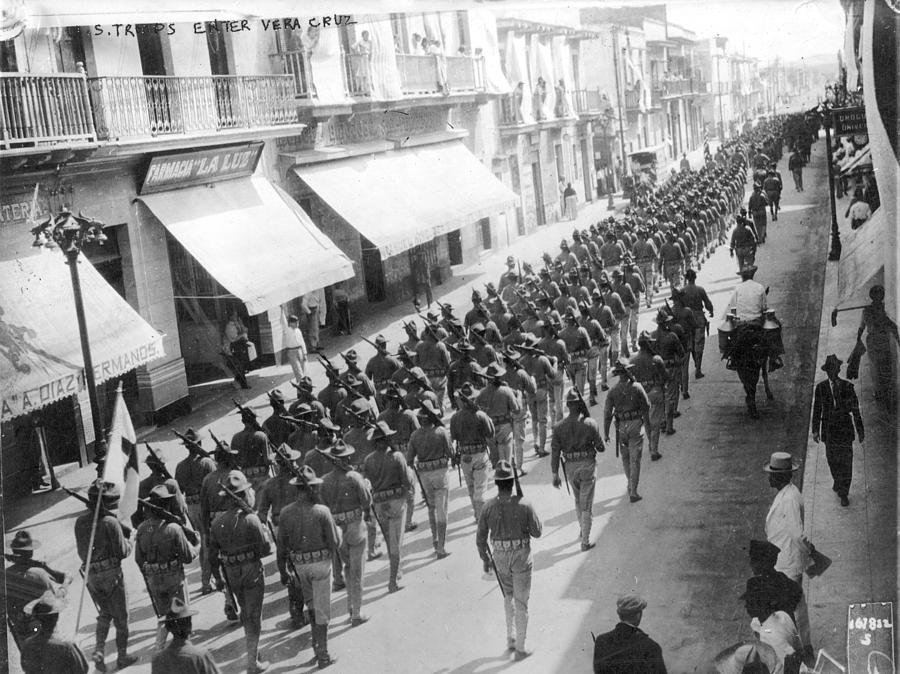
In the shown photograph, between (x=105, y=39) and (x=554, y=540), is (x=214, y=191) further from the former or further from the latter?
(x=554, y=540)

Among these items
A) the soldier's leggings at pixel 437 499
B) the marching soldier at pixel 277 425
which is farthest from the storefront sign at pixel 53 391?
the soldier's leggings at pixel 437 499

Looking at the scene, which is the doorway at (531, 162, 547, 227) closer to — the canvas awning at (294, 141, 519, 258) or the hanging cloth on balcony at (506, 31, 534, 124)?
the hanging cloth on balcony at (506, 31, 534, 124)

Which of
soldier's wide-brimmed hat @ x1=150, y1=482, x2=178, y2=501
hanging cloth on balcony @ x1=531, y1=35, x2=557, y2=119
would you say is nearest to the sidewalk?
soldier's wide-brimmed hat @ x1=150, y1=482, x2=178, y2=501

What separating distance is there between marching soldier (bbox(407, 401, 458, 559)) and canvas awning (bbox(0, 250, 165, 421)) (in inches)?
169

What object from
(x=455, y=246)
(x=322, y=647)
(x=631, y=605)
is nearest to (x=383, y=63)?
A: (x=455, y=246)

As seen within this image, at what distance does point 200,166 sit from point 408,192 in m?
6.98

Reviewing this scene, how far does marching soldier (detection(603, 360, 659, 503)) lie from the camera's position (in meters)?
10.7

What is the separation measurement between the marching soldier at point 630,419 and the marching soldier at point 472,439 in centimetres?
141

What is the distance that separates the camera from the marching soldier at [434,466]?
9.88 meters

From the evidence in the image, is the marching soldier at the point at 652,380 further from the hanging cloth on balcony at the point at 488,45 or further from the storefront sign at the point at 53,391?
the hanging cloth on balcony at the point at 488,45

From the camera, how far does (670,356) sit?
41.4 feet

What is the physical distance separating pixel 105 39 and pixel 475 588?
33.1 feet

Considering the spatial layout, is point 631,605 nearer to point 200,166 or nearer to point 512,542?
point 512,542

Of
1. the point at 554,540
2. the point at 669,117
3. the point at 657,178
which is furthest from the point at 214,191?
the point at 669,117
